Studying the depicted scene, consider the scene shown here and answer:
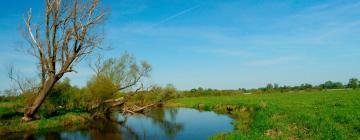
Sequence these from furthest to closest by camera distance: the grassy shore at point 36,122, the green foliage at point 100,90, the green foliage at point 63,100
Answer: the green foliage at point 100,90 → the green foliage at point 63,100 → the grassy shore at point 36,122

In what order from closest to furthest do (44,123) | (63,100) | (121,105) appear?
1. (44,123)
2. (63,100)
3. (121,105)

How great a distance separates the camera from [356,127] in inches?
651

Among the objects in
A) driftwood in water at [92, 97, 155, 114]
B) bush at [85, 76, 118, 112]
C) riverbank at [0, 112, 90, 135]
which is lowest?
riverbank at [0, 112, 90, 135]

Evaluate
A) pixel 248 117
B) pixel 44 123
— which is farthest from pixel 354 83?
pixel 44 123

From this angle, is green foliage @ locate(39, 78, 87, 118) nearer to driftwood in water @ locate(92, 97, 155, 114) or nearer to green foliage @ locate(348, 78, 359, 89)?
driftwood in water @ locate(92, 97, 155, 114)

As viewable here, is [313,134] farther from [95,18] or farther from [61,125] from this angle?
[61,125]

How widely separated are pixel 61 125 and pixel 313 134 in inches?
757

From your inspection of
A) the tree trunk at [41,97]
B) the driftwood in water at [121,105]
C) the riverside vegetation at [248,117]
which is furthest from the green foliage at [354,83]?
the tree trunk at [41,97]

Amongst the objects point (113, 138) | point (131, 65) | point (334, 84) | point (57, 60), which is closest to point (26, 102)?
point (57, 60)

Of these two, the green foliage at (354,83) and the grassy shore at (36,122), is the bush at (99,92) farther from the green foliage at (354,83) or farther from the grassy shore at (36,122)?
the green foliage at (354,83)

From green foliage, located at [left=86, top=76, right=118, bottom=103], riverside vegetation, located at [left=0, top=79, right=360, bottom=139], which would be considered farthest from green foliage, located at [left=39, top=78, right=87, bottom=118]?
green foliage, located at [left=86, top=76, right=118, bottom=103]

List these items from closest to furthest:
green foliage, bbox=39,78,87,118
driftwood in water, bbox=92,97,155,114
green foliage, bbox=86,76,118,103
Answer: green foliage, bbox=39,78,87,118
green foliage, bbox=86,76,118,103
driftwood in water, bbox=92,97,155,114

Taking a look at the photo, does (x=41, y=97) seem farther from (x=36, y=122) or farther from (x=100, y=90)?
(x=100, y=90)

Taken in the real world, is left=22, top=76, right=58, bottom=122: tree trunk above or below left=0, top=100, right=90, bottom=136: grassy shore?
above
